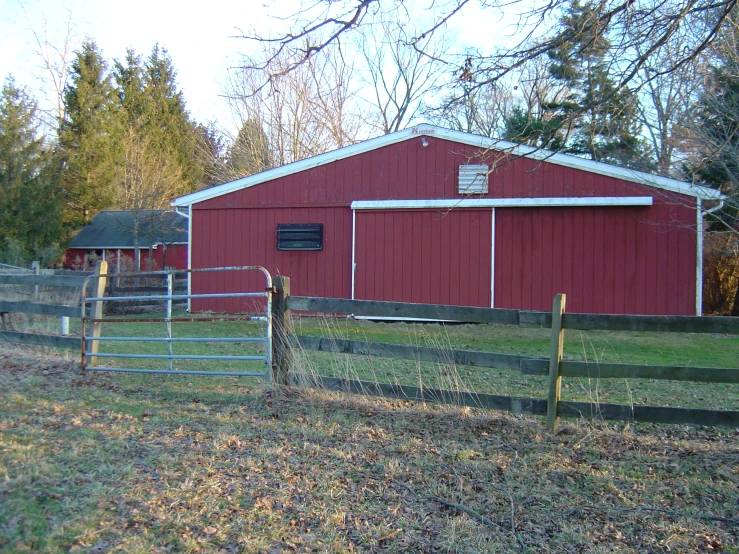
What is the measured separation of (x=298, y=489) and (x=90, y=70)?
1346 inches

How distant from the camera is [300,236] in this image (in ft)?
45.1

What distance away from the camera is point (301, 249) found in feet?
45.2

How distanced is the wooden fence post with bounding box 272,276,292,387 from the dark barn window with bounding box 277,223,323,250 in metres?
7.69

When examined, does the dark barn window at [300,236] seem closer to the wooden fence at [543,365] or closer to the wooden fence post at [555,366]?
the wooden fence at [543,365]

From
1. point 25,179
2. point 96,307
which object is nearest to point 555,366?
point 96,307

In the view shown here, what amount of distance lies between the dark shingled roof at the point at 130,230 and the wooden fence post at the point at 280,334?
17387mm

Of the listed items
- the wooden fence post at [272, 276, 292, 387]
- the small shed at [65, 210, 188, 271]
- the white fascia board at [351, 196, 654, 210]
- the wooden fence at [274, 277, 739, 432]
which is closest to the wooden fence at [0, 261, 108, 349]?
the wooden fence post at [272, 276, 292, 387]

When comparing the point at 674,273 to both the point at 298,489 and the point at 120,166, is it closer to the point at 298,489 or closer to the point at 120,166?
the point at 298,489

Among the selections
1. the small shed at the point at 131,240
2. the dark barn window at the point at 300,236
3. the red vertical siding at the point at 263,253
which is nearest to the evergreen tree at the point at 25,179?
the small shed at the point at 131,240

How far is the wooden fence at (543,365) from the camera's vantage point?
4480 mm

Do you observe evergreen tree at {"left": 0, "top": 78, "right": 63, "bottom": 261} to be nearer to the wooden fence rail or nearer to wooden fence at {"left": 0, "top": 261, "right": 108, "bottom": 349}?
wooden fence at {"left": 0, "top": 261, "right": 108, "bottom": 349}

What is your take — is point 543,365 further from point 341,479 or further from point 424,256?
point 424,256

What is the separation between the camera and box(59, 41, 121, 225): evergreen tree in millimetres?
31422

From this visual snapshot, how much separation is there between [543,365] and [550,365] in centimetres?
6
